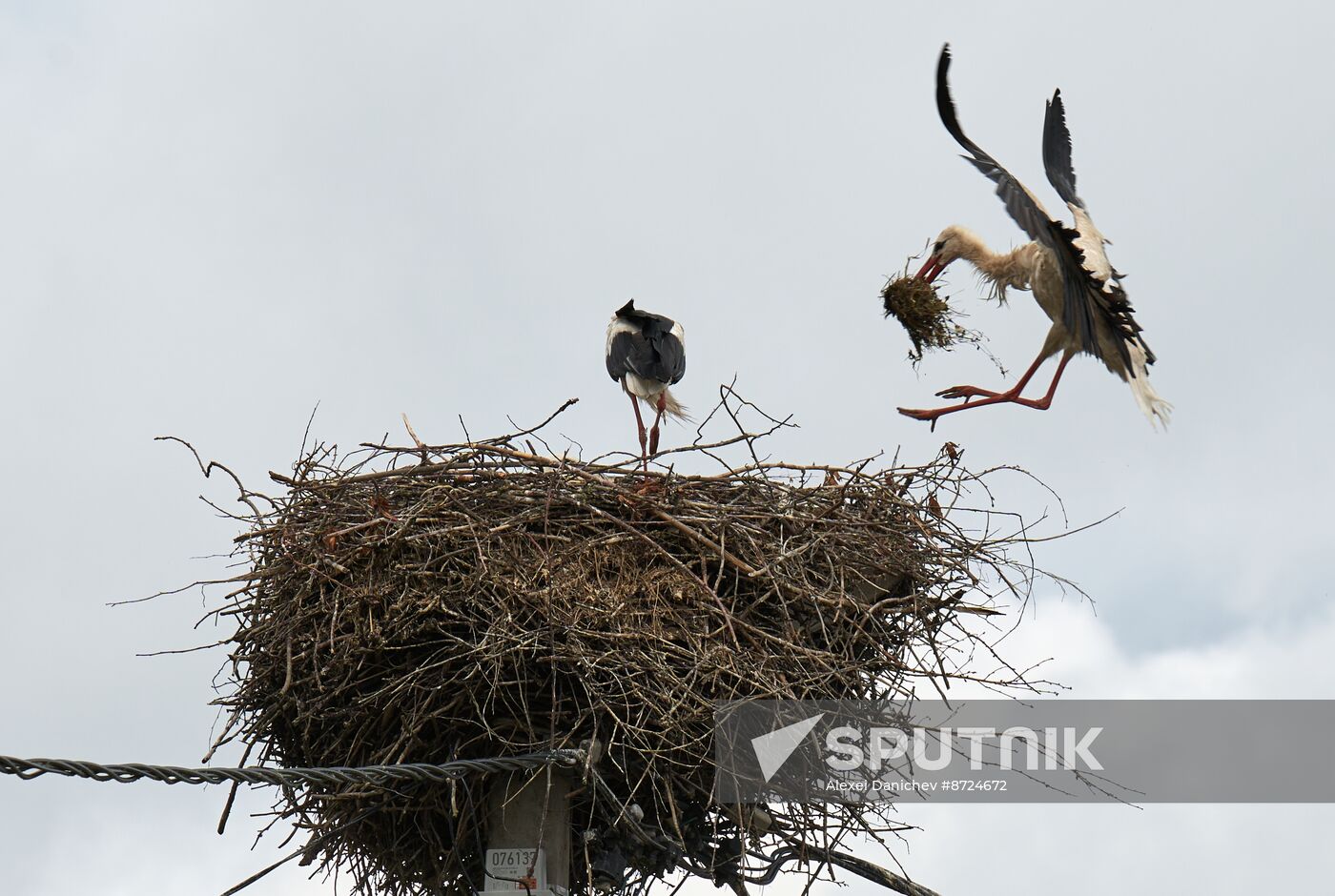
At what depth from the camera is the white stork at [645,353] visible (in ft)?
28.4

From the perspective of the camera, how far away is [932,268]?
832cm

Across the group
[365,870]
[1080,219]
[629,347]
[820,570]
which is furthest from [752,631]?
[1080,219]

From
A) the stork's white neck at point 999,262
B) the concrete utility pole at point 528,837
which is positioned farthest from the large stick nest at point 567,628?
the stork's white neck at point 999,262

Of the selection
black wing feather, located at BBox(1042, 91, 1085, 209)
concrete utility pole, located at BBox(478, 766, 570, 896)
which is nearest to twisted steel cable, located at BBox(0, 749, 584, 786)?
concrete utility pole, located at BBox(478, 766, 570, 896)

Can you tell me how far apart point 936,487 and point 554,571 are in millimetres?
1779

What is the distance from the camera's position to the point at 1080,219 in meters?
8.46

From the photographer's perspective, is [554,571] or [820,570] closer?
[554,571]

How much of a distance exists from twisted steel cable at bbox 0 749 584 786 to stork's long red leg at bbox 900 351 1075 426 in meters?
3.01

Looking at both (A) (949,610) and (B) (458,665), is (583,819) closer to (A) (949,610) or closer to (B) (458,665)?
(B) (458,665)

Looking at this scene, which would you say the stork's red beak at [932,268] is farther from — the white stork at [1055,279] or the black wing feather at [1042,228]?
the black wing feather at [1042,228]

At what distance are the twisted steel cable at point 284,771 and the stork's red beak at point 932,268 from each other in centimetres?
360

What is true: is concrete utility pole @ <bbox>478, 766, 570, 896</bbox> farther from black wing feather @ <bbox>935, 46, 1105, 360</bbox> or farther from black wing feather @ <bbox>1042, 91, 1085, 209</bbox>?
black wing feather @ <bbox>1042, 91, 1085, 209</bbox>

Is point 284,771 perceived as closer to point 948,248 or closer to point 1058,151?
point 948,248

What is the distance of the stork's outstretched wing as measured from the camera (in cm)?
701
